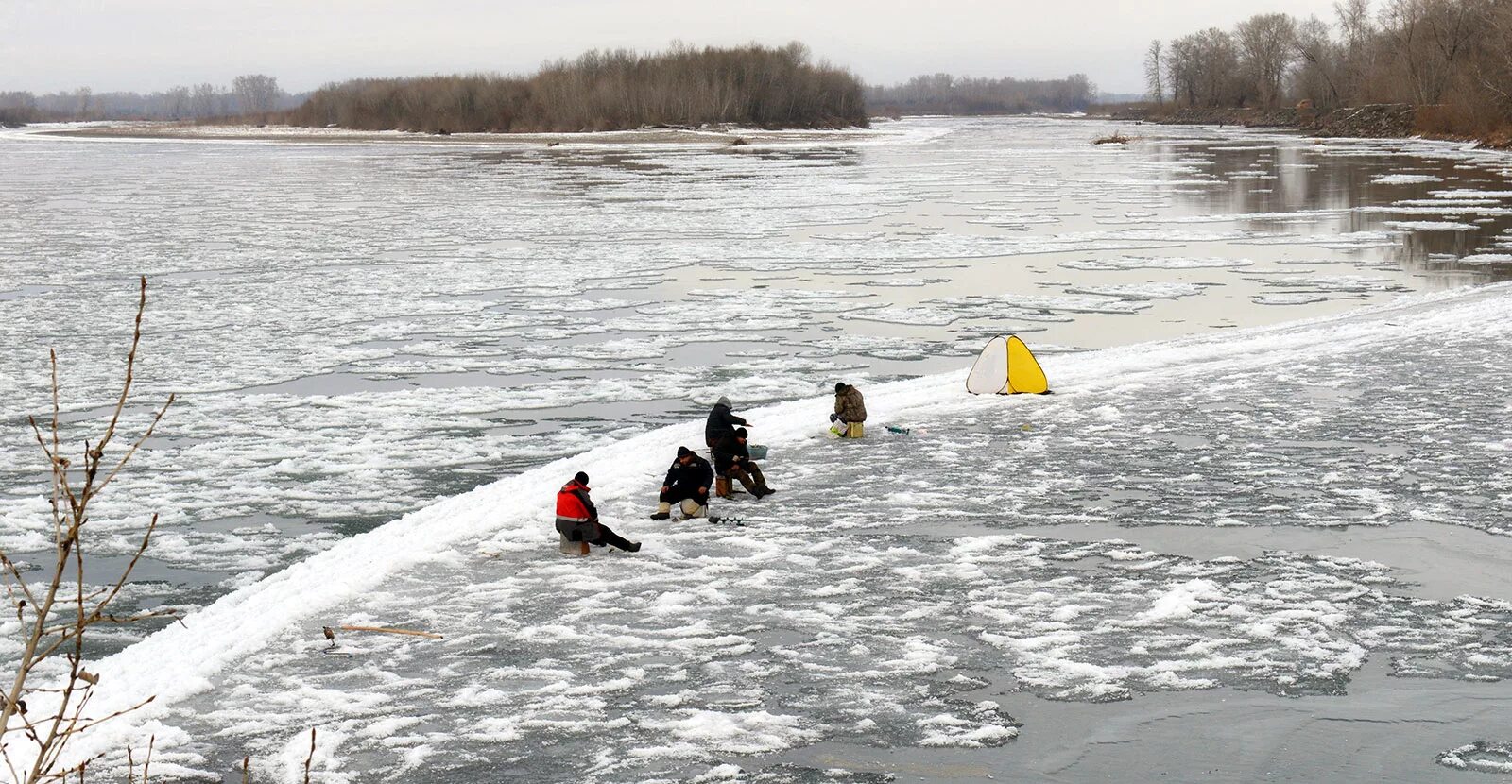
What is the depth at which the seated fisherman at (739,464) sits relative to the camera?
1030 centimetres

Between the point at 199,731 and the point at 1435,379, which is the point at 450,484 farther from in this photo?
the point at 1435,379

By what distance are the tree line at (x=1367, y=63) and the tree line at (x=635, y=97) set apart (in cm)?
4307

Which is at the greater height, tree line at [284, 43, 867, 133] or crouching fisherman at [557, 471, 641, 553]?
tree line at [284, 43, 867, 133]

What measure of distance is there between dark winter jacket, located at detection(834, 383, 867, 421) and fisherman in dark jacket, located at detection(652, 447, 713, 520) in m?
2.36

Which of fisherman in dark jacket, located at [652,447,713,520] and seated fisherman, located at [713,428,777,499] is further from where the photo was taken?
seated fisherman, located at [713,428,777,499]

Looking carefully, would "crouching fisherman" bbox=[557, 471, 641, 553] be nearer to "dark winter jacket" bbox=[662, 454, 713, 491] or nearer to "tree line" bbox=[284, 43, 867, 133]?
"dark winter jacket" bbox=[662, 454, 713, 491]

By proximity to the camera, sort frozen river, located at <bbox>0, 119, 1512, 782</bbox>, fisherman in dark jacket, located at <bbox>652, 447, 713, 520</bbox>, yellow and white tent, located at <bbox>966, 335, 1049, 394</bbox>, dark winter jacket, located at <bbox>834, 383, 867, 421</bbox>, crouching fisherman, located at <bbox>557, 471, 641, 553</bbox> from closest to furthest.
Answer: frozen river, located at <bbox>0, 119, 1512, 782</bbox>
crouching fisherman, located at <bbox>557, 471, 641, 553</bbox>
fisherman in dark jacket, located at <bbox>652, 447, 713, 520</bbox>
dark winter jacket, located at <bbox>834, 383, 867, 421</bbox>
yellow and white tent, located at <bbox>966, 335, 1049, 394</bbox>

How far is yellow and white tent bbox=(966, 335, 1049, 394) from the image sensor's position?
14.1m

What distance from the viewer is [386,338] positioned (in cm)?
1766

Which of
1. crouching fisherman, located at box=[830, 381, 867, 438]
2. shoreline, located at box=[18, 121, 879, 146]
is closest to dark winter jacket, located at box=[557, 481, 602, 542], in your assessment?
crouching fisherman, located at box=[830, 381, 867, 438]

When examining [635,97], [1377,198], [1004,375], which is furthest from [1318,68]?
[1004,375]

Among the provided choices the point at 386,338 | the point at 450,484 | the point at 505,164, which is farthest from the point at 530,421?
the point at 505,164

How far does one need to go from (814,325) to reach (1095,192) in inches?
1025

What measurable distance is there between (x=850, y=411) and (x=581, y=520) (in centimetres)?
371
